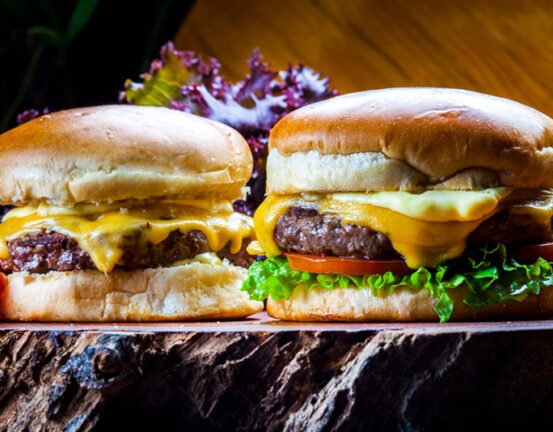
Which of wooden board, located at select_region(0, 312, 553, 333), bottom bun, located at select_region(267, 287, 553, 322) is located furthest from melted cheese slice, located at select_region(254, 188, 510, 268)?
wooden board, located at select_region(0, 312, 553, 333)

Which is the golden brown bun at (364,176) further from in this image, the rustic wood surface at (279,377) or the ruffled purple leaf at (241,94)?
the ruffled purple leaf at (241,94)

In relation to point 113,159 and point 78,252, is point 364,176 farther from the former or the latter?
point 78,252

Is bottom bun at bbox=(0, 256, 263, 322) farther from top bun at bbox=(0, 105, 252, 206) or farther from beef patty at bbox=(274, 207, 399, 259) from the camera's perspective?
beef patty at bbox=(274, 207, 399, 259)

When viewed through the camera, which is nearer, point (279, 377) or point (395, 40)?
point (279, 377)

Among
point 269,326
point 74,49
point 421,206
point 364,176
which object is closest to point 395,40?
point 74,49

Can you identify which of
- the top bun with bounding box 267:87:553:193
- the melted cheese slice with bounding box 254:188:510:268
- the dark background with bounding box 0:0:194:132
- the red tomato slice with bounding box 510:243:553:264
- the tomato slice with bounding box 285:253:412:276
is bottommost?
the dark background with bounding box 0:0:194:132

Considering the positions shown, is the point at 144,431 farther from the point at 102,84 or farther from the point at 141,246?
the point at 102,84
